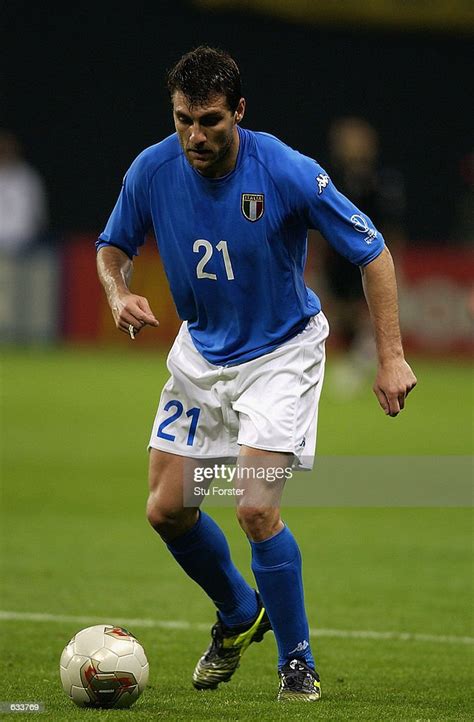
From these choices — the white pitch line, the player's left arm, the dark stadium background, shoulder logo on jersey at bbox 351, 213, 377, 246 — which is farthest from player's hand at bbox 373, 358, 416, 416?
the dark stadium background

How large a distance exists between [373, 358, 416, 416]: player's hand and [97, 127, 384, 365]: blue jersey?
0.42m

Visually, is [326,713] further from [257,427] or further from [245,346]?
[245,346]

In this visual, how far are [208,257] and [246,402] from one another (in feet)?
1.90

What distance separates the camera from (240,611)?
6.06 meters

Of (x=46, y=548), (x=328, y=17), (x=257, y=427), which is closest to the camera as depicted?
(x=257, y=427)

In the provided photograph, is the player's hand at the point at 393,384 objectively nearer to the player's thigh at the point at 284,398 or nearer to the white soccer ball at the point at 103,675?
the player's thigh at the point at 284,398

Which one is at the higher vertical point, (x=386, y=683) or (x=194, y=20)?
(x=194, y=20)

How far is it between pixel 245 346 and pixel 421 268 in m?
16.3

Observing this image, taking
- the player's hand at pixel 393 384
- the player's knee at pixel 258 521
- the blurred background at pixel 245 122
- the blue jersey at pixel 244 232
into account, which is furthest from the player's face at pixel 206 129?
the blurred background at pixel 245 122

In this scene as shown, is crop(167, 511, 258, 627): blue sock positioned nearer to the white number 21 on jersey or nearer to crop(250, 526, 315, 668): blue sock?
crop(250, 526, 315, 668): blue sock

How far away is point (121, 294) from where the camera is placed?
5723 millimetres

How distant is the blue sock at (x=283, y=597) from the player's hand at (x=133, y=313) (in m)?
0.94

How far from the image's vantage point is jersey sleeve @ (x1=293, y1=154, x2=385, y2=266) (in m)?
5.47

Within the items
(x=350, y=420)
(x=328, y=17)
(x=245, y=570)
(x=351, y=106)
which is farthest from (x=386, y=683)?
(x=351, y=106)
